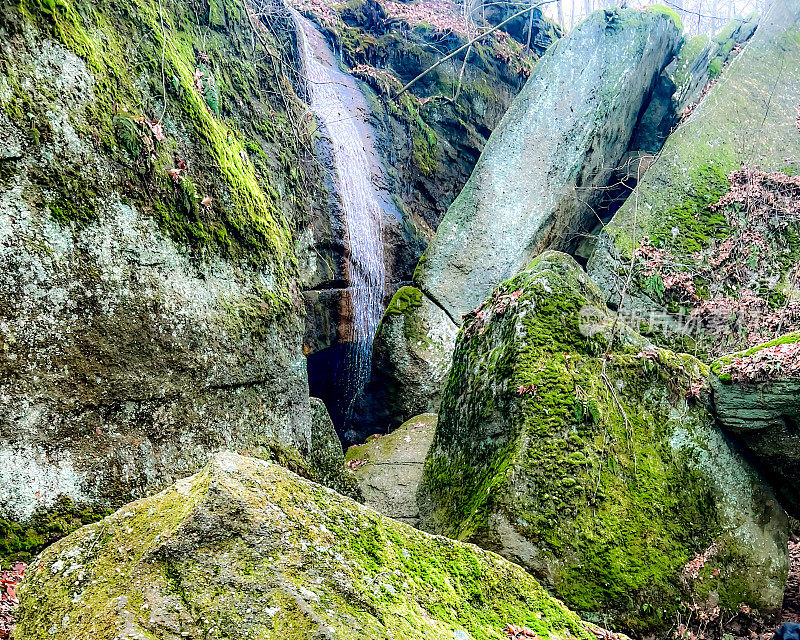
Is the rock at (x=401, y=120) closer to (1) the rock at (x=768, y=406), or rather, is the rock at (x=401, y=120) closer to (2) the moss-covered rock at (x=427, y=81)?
(2) the moss-covered rock at (x=427, y=81)

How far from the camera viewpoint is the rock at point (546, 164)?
9852 millimetres

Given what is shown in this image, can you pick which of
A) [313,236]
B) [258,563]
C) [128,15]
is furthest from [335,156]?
[258,563]

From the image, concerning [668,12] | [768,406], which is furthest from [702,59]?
[768,406]

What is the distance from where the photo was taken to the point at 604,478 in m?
4.34

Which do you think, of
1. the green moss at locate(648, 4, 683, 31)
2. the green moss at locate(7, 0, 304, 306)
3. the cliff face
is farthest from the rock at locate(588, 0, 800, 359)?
the cliff face

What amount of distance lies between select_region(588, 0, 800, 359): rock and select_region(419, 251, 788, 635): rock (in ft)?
10.4

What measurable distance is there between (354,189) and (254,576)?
29.2 ft

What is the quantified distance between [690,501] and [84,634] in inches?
171

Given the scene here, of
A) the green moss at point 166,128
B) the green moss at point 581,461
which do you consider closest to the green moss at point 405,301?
the green moss at point 166,128

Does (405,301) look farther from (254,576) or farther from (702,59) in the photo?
(702,59)

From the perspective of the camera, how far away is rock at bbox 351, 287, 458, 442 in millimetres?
9258

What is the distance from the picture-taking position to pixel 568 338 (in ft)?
16.4

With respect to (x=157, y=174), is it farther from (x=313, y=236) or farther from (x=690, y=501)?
(x=690, y=501)

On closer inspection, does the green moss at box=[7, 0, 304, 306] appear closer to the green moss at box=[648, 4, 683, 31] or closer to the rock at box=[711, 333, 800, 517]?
the rock at box=[711, 333, 800, 517]
